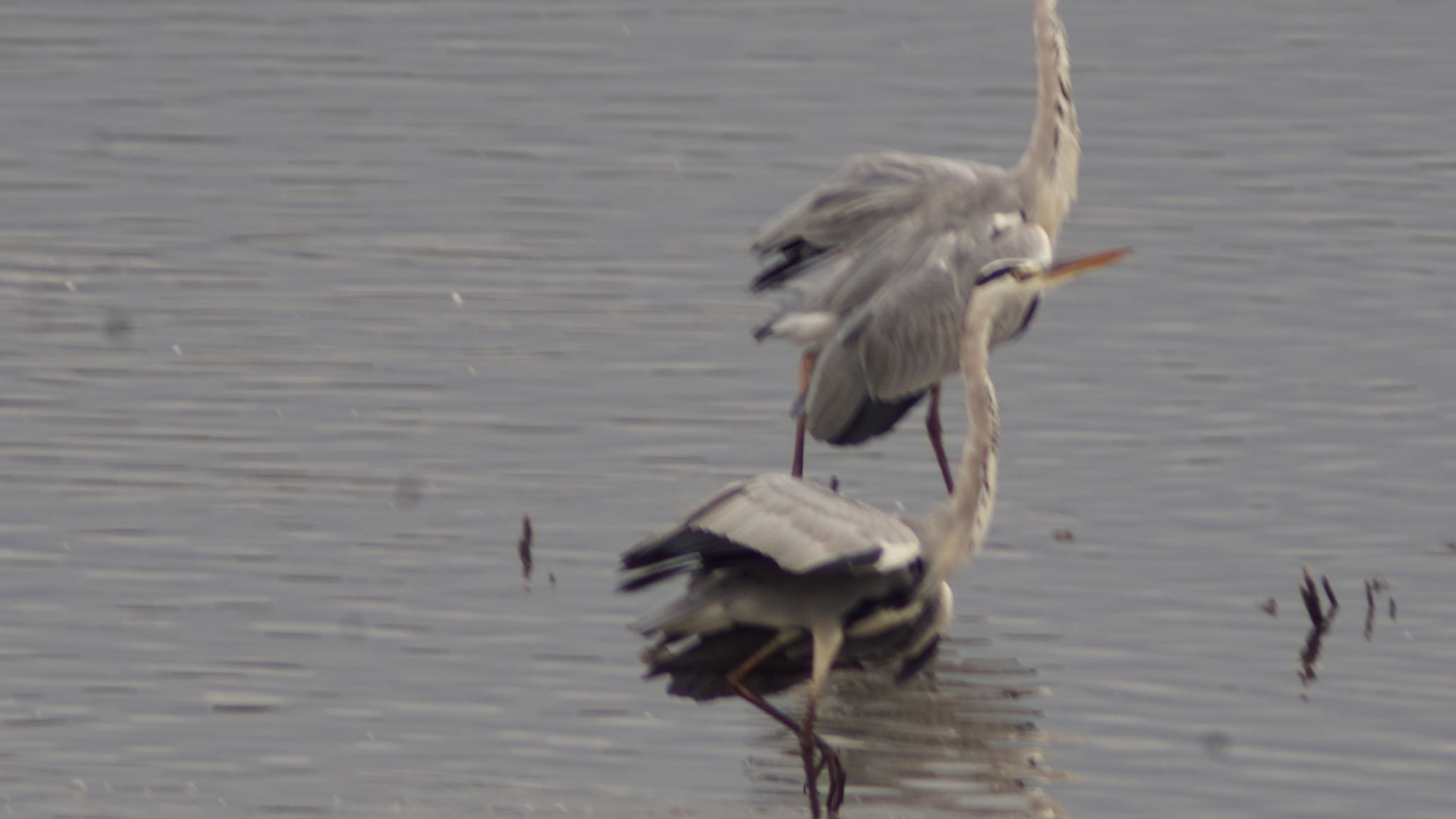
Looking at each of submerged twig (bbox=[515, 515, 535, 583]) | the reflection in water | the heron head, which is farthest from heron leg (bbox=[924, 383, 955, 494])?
the heron head

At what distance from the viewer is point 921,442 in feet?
42.8

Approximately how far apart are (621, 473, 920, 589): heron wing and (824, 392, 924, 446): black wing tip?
8.99 ft

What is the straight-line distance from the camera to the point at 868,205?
12.0m

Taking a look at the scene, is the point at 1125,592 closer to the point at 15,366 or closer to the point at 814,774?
the point at 814,774

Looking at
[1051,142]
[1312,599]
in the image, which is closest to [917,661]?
[1312,599]

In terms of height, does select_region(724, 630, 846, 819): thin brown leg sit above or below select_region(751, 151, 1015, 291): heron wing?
above

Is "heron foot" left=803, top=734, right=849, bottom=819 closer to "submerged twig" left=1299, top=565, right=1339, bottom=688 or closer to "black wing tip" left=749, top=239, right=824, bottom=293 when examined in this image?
"submerged twig" left=1299, top=565, right=1339, bottom=688

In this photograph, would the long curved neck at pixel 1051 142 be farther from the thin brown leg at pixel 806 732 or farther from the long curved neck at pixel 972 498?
the thin brown leg at pixel 806 732

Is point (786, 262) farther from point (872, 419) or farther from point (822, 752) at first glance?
point (822, 752)

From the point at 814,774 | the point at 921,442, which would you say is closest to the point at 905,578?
the point at 814,774

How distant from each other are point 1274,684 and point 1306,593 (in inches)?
18.0

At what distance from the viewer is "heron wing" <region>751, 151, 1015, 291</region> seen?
39.1 ft

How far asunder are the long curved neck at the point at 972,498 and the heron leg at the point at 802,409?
2452 millimetres

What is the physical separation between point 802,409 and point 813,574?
9.32 feet
